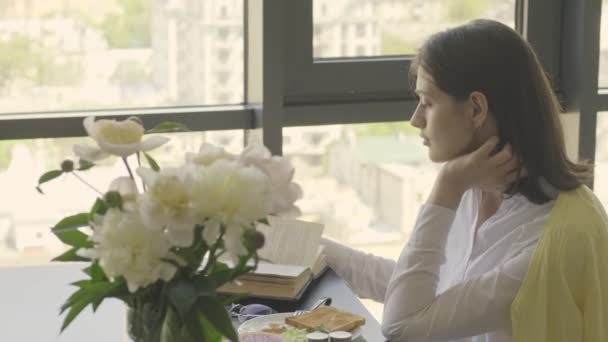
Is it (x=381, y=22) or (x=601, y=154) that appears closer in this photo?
(x=381, y=22)

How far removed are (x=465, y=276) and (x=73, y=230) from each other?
86 cm

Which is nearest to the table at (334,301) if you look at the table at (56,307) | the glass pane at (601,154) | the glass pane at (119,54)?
the table at (56,307)

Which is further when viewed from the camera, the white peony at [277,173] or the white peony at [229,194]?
the white peony at [277,173]

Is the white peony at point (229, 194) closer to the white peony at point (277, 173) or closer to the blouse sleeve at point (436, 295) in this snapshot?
the white peony at point (277, 173)

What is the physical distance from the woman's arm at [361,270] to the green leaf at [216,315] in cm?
95

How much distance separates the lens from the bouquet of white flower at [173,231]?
4.02 feet

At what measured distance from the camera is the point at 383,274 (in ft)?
7.36

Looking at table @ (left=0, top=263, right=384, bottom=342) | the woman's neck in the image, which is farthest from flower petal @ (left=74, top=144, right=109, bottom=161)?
the woman's neck

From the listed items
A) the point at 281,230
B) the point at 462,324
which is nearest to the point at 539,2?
the point at 281,230

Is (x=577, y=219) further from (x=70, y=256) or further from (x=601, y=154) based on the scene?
(x=601, y=154)

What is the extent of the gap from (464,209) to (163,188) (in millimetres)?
1019

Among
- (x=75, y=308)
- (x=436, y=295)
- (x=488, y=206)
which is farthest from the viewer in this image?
(x=488, y=206)

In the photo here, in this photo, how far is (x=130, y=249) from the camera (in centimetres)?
122

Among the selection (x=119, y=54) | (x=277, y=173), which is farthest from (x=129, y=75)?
(x=277, y=173)
